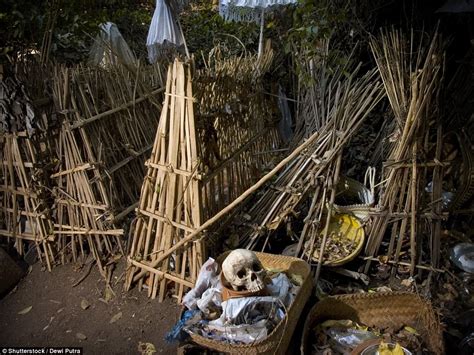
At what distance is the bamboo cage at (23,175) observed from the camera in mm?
3180

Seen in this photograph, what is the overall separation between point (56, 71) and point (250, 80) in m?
1.92

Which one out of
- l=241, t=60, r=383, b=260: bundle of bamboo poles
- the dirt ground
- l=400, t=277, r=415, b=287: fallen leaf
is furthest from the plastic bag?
l=400, t=277, r=415, b=287: fallen leaf

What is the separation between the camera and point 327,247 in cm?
327

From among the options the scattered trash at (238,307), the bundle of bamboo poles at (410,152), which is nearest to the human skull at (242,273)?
the scattered trash at (238,307)

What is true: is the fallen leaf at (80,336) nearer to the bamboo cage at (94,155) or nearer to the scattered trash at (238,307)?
the bamboo cage at (94,155)

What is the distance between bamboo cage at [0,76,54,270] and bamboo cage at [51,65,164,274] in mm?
117

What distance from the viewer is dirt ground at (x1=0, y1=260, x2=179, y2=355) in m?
2.85

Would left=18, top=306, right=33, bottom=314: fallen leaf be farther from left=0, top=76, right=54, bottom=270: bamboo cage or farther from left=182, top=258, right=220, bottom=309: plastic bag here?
left=182, top=258, right=220, bottom=309: plastic bag

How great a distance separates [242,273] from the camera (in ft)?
7.39

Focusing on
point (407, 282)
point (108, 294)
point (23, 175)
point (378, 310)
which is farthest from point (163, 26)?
point (378, 310)

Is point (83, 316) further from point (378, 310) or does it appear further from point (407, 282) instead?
point (407, 282)

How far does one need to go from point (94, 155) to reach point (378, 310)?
107 inches

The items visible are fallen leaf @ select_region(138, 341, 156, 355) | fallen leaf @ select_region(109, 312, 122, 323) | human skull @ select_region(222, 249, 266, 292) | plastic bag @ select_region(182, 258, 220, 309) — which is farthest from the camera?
fallen leaf @ select_region(109, 312, 122, 323)

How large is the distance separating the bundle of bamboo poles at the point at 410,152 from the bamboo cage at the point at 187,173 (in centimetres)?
133
